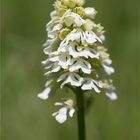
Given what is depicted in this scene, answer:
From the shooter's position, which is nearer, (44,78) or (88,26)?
(88,26)

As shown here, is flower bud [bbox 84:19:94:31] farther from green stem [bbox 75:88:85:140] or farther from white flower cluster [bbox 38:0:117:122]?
green stem [bbox 75:88:85:140]

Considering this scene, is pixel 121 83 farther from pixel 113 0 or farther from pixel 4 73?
pixel 113 0

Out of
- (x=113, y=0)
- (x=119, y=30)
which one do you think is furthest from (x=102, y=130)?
(x=113, y=0)

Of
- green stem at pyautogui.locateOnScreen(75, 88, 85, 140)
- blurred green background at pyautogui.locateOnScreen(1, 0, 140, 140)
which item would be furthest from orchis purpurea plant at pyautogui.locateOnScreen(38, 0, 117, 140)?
blurred green background at pyautogui.locateOnScreen(1, 0, 140, 140)

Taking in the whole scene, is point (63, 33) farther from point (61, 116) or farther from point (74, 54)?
point (61, 116)

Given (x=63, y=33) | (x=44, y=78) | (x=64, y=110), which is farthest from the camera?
(x=44, y=78)

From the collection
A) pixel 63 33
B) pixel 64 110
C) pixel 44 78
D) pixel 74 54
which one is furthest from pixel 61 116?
pixel 44 78

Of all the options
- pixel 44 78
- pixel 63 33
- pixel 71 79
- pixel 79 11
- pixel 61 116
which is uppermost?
pixel 79 11

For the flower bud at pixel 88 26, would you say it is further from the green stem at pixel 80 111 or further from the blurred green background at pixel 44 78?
the blurred green background at pixel 44 78

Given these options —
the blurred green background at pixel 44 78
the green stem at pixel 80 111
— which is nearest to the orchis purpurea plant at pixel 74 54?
the green stem at pixel 80 111
